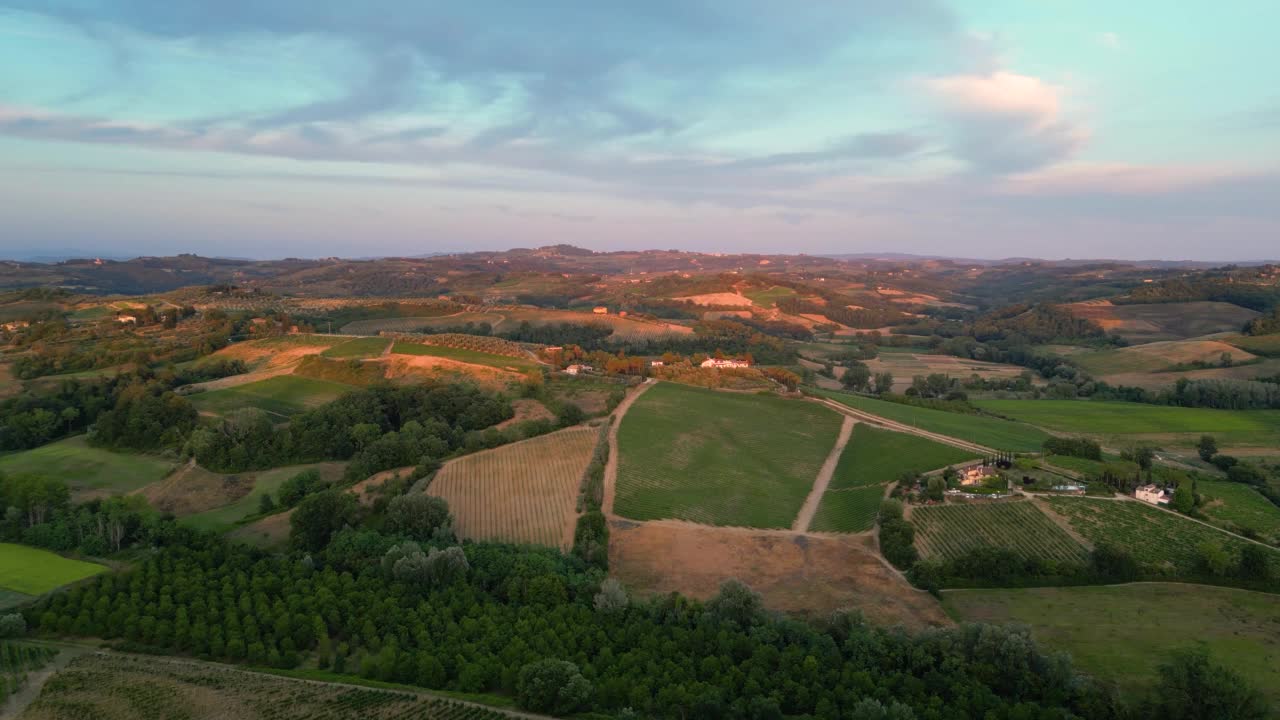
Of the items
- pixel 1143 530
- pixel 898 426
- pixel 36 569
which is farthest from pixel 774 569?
pixel 36 569

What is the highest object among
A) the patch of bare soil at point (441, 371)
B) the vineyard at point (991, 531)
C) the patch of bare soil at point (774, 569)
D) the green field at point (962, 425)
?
the patch of bare soil at point (441, 371)

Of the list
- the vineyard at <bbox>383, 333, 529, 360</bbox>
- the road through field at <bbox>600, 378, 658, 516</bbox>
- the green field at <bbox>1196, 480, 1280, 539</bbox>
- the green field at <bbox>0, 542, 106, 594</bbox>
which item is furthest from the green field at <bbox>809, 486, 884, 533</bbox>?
the vineyard at <bbox>383, 333, 529, 360</bbox>

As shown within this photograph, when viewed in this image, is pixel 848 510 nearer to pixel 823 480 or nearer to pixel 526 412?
pixel 823 480

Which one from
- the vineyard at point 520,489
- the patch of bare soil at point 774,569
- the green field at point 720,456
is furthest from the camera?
the green field at point 720,456

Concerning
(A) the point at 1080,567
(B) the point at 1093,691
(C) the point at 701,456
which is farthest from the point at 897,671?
(C) the point at 701,456

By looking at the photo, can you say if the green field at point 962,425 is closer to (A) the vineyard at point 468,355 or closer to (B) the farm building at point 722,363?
(B) the farm building at point 722,363

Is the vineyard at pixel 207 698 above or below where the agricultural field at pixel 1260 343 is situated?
below

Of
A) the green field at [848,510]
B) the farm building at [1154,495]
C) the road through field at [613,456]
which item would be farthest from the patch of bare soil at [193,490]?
the farm building at [1154,495]
